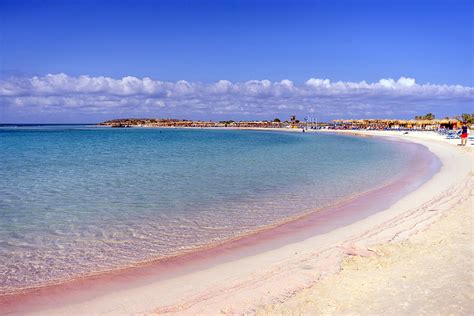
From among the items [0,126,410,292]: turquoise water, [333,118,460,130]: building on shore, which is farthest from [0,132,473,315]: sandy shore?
[333,118,460,130]: building on shore

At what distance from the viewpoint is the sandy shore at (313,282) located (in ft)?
14.8

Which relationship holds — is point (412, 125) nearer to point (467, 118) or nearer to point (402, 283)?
point (467, 118)

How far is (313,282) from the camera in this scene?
5.16 metres

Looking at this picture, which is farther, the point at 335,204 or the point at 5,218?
the point at 335,204

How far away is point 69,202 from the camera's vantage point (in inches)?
422

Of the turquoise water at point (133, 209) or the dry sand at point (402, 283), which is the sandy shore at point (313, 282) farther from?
the turquoise water at point (133, 209)

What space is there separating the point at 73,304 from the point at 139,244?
2382 millimetres

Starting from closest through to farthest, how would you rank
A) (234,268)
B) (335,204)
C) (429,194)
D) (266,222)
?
(234,268) < (266,222) < (335,204) < (429,194)

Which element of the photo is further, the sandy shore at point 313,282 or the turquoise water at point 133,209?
the turquoise water at point 133,209

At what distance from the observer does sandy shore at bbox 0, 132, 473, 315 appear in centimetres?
450

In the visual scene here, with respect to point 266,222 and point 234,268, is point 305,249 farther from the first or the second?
point 266,222

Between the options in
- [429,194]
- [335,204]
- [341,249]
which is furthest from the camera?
[429,194]

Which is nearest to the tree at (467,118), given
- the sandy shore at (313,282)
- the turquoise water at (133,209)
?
the turquoise water at (133,209)

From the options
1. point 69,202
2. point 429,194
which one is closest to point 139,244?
point 69,202
